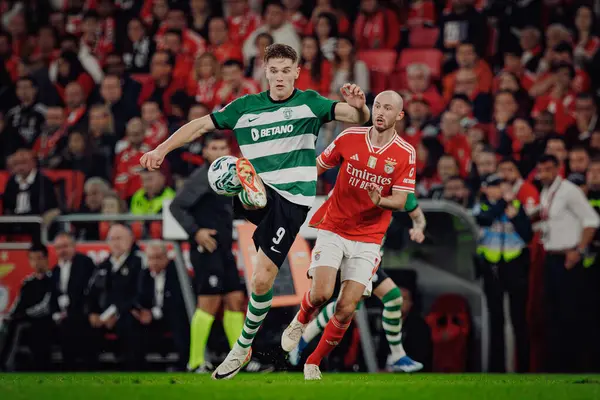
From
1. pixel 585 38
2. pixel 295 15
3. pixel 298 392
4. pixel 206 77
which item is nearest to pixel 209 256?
pixel 298 392

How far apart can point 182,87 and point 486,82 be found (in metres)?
4.38

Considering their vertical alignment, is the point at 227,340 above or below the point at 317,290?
below

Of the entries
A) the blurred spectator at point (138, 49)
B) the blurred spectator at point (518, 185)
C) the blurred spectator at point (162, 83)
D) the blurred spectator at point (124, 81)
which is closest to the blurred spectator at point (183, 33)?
the blurred spectator at point (138, 49)

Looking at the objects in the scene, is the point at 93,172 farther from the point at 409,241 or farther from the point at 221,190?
the point at 221,190

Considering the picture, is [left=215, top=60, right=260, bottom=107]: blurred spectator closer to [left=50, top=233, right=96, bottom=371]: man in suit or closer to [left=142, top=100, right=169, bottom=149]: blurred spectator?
[left=142, top=100, right=169, bottom=149]: blurred spectator

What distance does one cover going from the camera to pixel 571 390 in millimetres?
6727

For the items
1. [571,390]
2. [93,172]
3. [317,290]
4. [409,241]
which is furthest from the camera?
[93,172]

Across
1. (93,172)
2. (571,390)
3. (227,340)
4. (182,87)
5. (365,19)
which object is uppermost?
(365,19)

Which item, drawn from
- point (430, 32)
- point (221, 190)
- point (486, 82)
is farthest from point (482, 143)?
point (221, 190)

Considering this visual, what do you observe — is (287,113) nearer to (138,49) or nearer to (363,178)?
(363,178)

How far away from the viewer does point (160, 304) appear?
448 inches

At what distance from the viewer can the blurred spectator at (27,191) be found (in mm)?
12688

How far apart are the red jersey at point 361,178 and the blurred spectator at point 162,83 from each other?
6.65m

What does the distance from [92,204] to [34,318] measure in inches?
66.7
